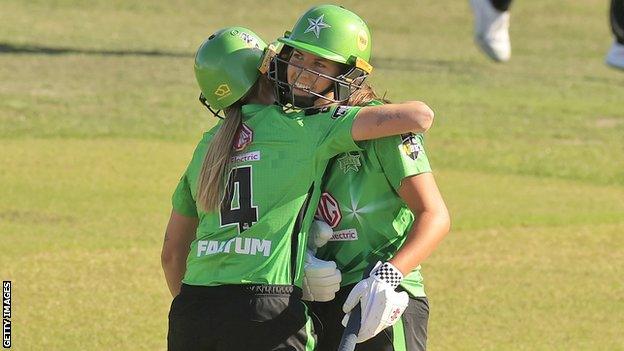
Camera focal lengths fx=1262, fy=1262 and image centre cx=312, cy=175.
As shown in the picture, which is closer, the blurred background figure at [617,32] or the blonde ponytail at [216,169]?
the blonde ponytail at [216,169]

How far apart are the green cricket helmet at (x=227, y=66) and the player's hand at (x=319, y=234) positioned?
507mm

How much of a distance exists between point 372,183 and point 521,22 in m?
24.2

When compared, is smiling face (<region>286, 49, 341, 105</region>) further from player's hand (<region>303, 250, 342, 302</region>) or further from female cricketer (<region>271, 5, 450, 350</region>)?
player's hand (<region>303, 250, 342, 302</region>)

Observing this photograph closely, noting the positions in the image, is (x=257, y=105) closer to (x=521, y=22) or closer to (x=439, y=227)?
(x=439, y=227)

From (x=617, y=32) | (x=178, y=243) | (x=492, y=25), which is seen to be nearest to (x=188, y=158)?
(x=492, y=25)

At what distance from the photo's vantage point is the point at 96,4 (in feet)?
83.0

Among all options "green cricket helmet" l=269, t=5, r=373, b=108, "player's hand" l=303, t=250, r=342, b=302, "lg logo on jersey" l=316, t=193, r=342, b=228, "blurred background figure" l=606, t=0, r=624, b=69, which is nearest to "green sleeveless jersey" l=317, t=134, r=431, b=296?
"lg logo on jersey" l=316, t=193, r=342, b=228

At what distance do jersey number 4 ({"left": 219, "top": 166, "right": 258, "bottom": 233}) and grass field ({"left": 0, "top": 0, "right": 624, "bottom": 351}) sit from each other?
2.61m

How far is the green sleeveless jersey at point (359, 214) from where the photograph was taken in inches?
166

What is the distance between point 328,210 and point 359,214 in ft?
0.35

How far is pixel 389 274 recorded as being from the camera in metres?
3.87
